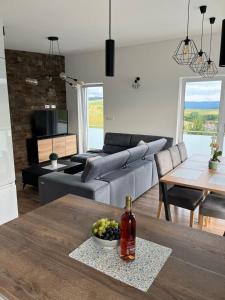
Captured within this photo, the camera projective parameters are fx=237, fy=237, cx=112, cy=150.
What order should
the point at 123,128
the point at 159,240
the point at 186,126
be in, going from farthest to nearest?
1. the point at 123,128
2. the point at 186,126
3. the point at 159,240

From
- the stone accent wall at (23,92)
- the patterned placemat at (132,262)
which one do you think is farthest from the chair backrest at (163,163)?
the stone accent wall at (23,92)

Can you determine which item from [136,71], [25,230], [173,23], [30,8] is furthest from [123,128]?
[25,230]

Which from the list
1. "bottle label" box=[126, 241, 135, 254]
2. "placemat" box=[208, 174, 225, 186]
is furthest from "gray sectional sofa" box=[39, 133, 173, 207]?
"bottle label" box=[126, 241, 135, 254]

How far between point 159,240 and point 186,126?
4439 millimetres

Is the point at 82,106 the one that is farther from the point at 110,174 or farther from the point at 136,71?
the point at 110,174

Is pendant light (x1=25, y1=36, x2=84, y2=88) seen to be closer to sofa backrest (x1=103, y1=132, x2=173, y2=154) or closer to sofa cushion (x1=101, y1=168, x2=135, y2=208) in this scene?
sofa backrest (x1=103, y1=132, x2=173, y2=154)

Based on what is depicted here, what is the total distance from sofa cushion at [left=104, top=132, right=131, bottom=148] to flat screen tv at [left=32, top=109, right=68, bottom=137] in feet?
5.01

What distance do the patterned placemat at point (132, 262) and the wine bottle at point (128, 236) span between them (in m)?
0.03

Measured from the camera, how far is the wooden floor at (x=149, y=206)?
122 inches

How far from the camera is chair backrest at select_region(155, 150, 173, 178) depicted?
9.45 ft

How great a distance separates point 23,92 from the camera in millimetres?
5879

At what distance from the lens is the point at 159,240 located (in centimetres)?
123

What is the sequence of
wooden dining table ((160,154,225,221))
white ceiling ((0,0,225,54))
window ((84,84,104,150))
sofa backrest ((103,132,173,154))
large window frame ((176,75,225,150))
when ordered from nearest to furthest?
wooden dining table ((160,154,225,221)), white ceiling ((0,0,225,54)), large window frame ((176,75,225,150)), sofa backrest ((103,132,173,154)), window ((84,84,104,150))

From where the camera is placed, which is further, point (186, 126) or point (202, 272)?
point (186, 126)
